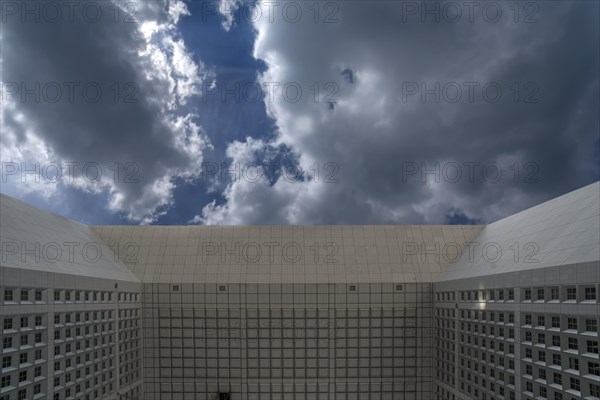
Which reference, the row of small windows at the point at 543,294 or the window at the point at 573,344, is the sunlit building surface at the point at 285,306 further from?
the window at the point at 573,344

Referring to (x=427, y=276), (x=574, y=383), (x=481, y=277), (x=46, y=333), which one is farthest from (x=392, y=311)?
(x=46, y=333)

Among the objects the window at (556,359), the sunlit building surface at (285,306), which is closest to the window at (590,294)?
the window at (556,359)

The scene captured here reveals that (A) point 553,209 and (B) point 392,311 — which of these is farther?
(B) point 392,311

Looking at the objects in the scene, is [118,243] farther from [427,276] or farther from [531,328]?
[531,328]

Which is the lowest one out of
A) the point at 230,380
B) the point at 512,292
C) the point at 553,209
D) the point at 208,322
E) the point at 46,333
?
the point at 230,380

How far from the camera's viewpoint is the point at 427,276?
54.4m

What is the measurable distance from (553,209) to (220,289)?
39771 mm

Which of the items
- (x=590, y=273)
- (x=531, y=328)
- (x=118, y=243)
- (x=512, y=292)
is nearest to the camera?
(x=590, y=273)

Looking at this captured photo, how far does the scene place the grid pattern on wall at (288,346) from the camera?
53.0 m

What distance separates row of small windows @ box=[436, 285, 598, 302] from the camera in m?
23.3

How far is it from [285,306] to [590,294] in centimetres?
3673

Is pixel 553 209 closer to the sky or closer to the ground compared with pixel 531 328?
closer to the sky

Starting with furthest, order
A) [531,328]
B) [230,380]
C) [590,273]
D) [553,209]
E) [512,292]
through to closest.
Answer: [230,380] → [553,209] → [512,292] → [531,328] → [590,273]

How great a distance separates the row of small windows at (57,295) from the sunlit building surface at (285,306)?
0.25m
